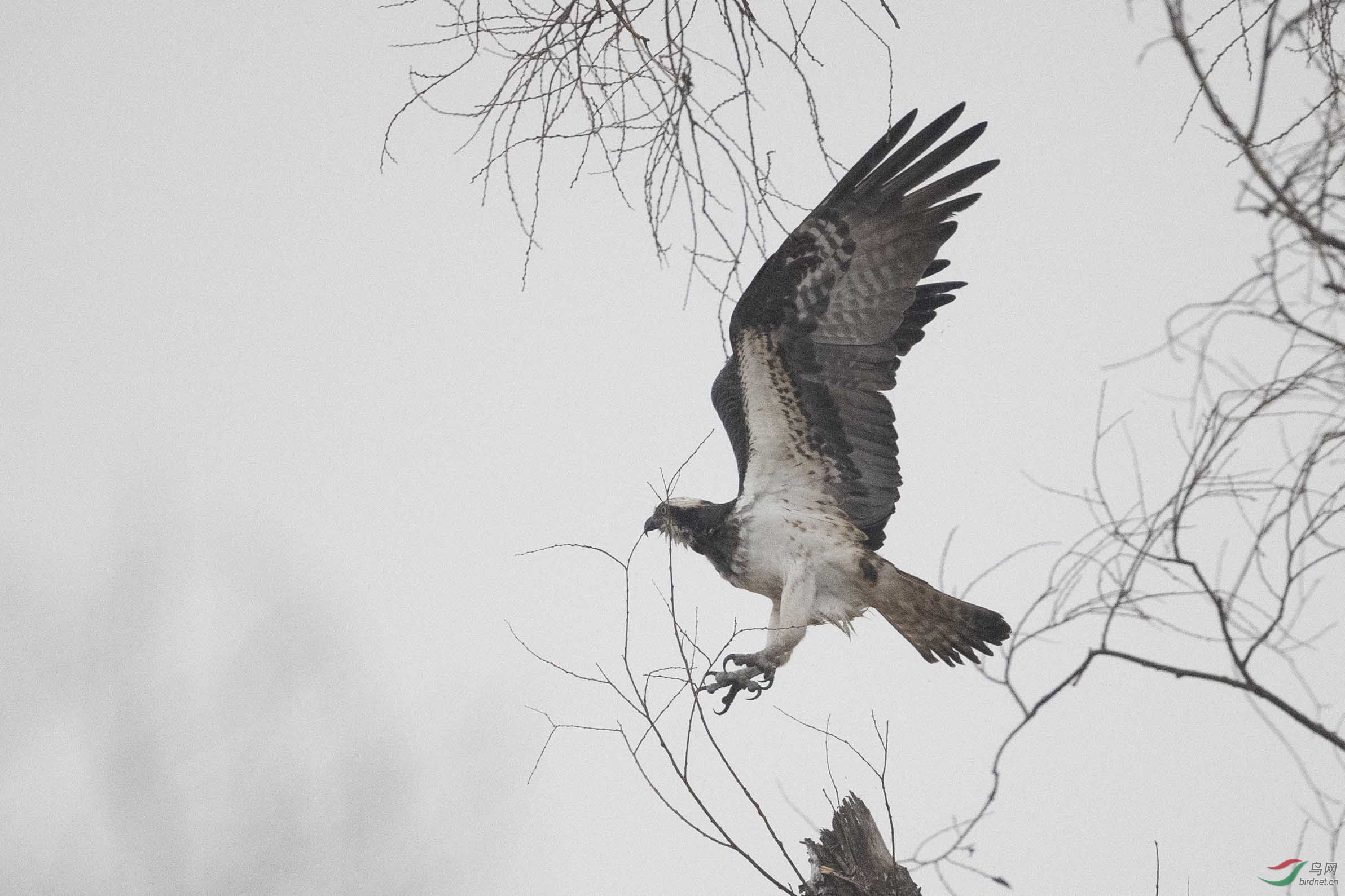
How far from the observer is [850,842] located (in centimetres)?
320

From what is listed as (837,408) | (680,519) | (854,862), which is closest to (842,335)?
(837,408)

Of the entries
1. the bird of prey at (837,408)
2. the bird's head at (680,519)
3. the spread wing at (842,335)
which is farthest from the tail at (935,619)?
the bird's head at (680,519)

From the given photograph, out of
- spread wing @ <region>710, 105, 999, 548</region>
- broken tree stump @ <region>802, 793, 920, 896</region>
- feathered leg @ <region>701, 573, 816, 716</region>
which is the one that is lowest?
broken tree stump @ <region>802, 793, 920, 896</region>

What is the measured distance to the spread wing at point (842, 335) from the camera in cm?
427

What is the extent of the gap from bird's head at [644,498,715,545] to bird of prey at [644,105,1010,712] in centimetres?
2

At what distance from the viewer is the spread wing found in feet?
14.0

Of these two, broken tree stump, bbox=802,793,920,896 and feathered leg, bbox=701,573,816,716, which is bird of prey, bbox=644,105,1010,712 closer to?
feathered leg, bbox=701,573,816,716

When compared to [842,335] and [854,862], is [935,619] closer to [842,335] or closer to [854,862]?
[842,335]

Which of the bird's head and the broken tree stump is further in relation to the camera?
the bird's head

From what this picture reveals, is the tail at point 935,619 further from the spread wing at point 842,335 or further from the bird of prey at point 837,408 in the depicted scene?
the spread wing at point 842,335

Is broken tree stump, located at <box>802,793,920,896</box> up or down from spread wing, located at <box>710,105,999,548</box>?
down

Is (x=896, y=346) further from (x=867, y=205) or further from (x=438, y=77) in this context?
(x=438, y=77)

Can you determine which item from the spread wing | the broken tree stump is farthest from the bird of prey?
the broken tree stump

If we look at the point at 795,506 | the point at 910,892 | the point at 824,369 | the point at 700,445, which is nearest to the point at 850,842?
the point at 910,892
